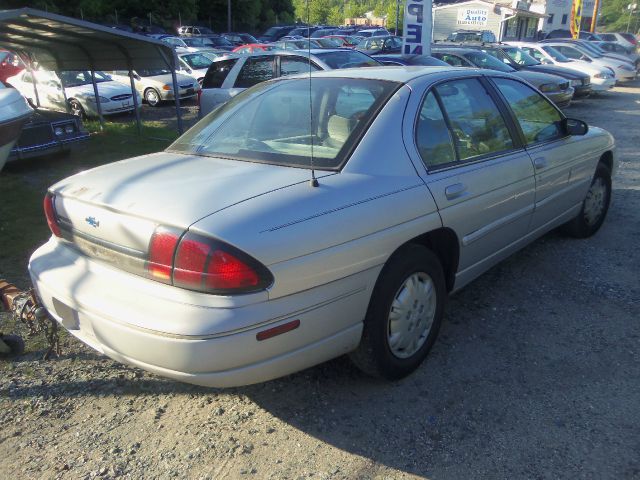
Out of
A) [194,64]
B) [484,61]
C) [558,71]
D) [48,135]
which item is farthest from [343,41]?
[48,135]

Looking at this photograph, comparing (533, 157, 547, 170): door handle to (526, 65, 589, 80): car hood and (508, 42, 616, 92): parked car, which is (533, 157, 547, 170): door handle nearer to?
(526, 65, 589, 80): car hood

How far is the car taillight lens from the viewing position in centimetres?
224

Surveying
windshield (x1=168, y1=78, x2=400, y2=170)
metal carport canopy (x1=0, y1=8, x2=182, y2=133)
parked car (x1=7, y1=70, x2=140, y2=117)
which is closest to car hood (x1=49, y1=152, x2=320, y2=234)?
windshield (x1=168, y1=78, x2=400, y2=170)

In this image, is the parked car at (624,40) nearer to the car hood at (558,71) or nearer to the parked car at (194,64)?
the car hood at (558,71)

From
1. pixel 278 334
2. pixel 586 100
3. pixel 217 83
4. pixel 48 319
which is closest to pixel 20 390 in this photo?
pixel 48 319

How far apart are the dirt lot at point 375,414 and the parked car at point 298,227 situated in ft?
0.97

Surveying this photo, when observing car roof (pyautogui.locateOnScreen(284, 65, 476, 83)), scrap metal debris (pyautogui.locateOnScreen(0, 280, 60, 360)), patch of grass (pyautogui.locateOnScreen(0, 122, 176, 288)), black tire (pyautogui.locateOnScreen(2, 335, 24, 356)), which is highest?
car roof (pyautogui.locateOnScreen(284, 65, 476, 83))

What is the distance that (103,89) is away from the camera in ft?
43.4

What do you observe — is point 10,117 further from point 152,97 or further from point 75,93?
point 152,97

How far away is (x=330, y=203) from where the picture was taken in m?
2.54

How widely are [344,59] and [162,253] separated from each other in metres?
7.93

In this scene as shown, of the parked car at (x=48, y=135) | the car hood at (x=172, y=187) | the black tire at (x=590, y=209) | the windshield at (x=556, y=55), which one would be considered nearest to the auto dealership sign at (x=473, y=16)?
the windshield at (x=556, y=55)

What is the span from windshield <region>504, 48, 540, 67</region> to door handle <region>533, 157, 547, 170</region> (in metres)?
13.6

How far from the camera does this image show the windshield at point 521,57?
16375 mm
